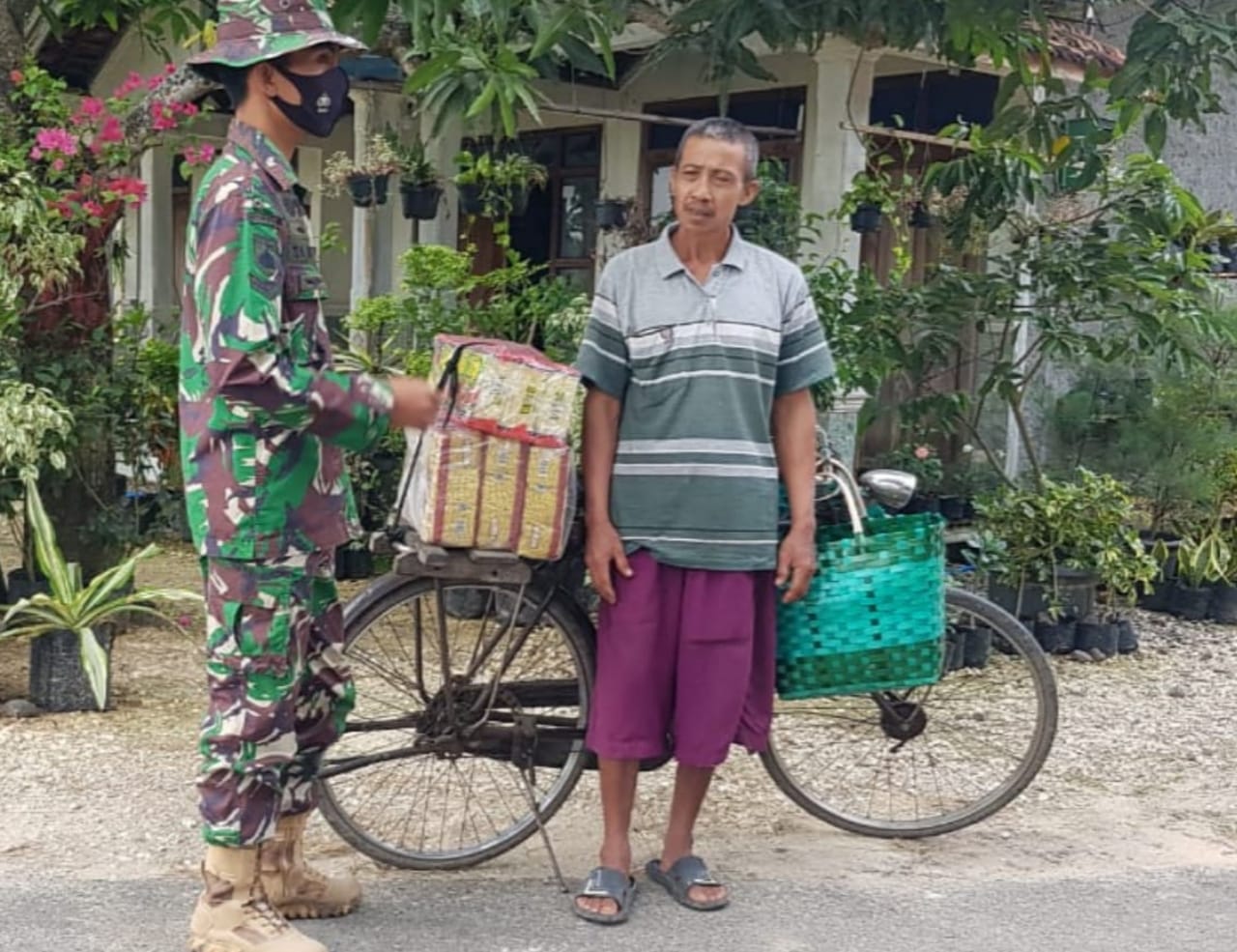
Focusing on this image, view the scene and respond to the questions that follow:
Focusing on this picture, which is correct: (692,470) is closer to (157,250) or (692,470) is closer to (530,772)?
(530,772)

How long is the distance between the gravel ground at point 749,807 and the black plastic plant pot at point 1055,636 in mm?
619

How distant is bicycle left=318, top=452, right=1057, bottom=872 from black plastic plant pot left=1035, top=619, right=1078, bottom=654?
2.10 meters

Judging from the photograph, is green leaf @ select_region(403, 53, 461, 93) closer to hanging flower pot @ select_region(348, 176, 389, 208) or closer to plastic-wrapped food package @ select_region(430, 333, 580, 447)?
plastic-wrapped food package @ select_region(430, 333, 580, 447)

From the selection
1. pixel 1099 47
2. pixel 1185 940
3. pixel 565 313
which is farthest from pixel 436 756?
pixel 1099 47

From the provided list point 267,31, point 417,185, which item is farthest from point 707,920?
point 417,185

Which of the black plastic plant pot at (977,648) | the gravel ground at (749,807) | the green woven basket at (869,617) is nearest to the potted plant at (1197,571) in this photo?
the gravel ground at (749,807)

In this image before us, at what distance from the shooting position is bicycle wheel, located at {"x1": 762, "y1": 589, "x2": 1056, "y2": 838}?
3.72 metres

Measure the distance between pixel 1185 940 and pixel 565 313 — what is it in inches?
151

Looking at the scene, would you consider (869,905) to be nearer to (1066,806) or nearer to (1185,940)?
(1185,940)

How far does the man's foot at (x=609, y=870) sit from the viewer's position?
328 cm

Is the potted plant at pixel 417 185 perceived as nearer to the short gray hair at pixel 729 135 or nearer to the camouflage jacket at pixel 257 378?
the short gray hair at pixel 729 135

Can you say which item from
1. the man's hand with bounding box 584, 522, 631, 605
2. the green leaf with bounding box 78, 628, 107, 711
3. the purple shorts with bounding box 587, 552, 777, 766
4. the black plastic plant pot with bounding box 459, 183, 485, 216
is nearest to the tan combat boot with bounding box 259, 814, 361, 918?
the purple shorts with bounding box 587, 552, 777, 766

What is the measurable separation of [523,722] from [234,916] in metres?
0.84

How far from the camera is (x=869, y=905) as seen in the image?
3430 millimetres
